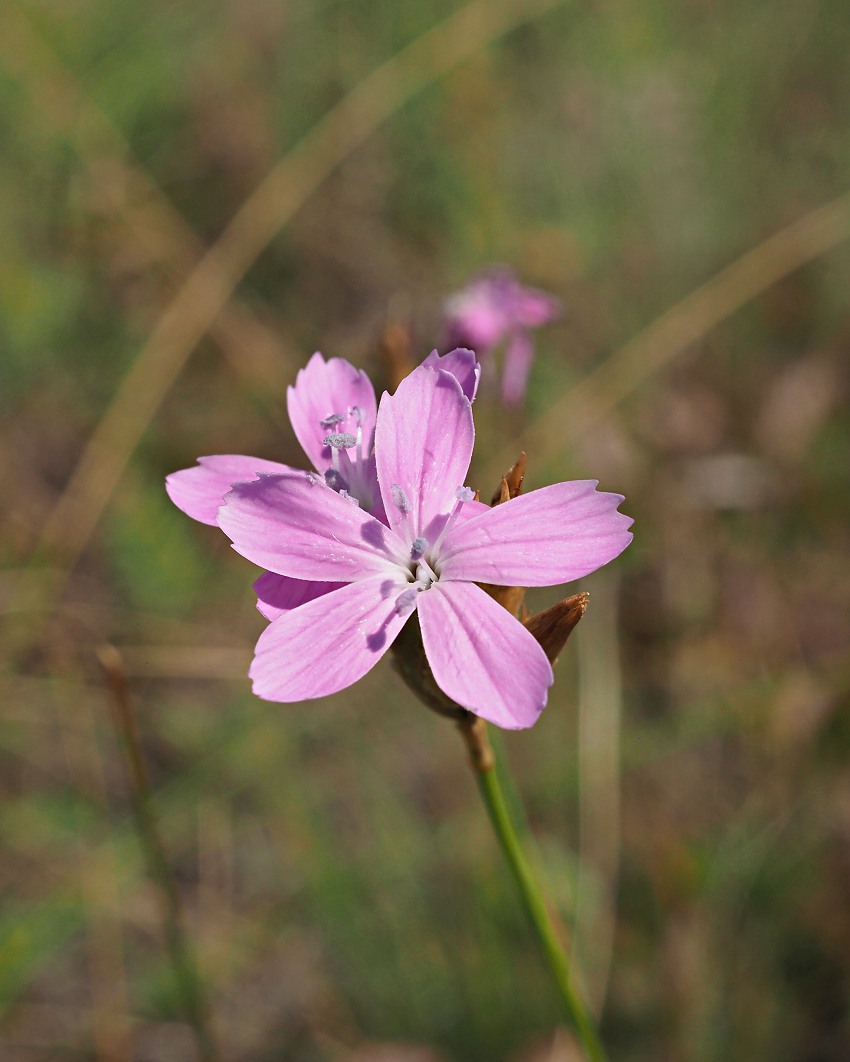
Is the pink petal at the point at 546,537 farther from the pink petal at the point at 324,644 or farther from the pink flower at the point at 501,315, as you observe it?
the pink flower at the point at 501,315

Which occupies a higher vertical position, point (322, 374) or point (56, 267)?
point (56, 267)

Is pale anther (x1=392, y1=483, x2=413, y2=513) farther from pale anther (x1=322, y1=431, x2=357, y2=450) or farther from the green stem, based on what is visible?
the green stem

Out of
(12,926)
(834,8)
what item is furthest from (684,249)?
(12,926)

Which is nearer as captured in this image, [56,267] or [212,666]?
[212,666]

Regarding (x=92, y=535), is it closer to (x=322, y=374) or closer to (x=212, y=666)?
(x=212, y=666)

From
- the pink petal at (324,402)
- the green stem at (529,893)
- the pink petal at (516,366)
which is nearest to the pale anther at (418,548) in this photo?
the pink petal at (324,402)

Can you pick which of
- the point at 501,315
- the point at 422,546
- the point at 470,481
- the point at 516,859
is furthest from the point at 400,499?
the point at 501,315
